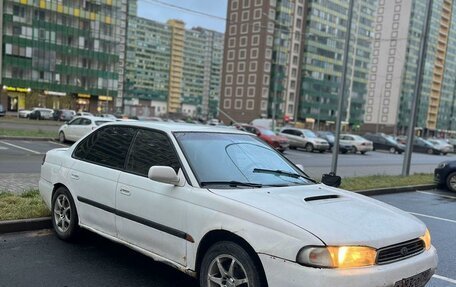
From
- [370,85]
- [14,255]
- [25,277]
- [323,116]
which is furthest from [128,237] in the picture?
[370,85]

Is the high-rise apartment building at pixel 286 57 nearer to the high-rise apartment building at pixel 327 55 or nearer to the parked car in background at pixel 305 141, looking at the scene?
the high-rise apartment building at pixel 327 55

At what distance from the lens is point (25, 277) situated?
14.3ft

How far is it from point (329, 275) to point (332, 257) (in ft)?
0.43

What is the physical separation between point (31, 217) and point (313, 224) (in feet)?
14.1

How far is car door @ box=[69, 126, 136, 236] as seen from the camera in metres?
4.80

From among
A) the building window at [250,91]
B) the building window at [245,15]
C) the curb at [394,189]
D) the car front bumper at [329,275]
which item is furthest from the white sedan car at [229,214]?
the building window at [245,15]

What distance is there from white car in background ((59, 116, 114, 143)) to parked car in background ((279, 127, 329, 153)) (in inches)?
620

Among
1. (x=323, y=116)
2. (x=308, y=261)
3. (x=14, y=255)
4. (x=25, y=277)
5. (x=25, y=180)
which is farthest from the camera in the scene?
(x=323, y=116)

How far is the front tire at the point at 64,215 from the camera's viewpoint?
5.38m

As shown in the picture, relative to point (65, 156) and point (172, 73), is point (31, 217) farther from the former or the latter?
point (172, 73)

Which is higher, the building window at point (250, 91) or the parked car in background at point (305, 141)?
the building window at point (250, 91)

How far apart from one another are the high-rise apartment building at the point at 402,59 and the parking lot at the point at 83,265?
12018 centimetres

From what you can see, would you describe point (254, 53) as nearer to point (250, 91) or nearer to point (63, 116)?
point (250, 91)

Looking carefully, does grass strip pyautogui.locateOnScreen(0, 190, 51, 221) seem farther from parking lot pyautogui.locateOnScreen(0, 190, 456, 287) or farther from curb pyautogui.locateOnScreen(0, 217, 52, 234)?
parking lot pyautogui.locateOnScreen(0, 190, 456, 287)
